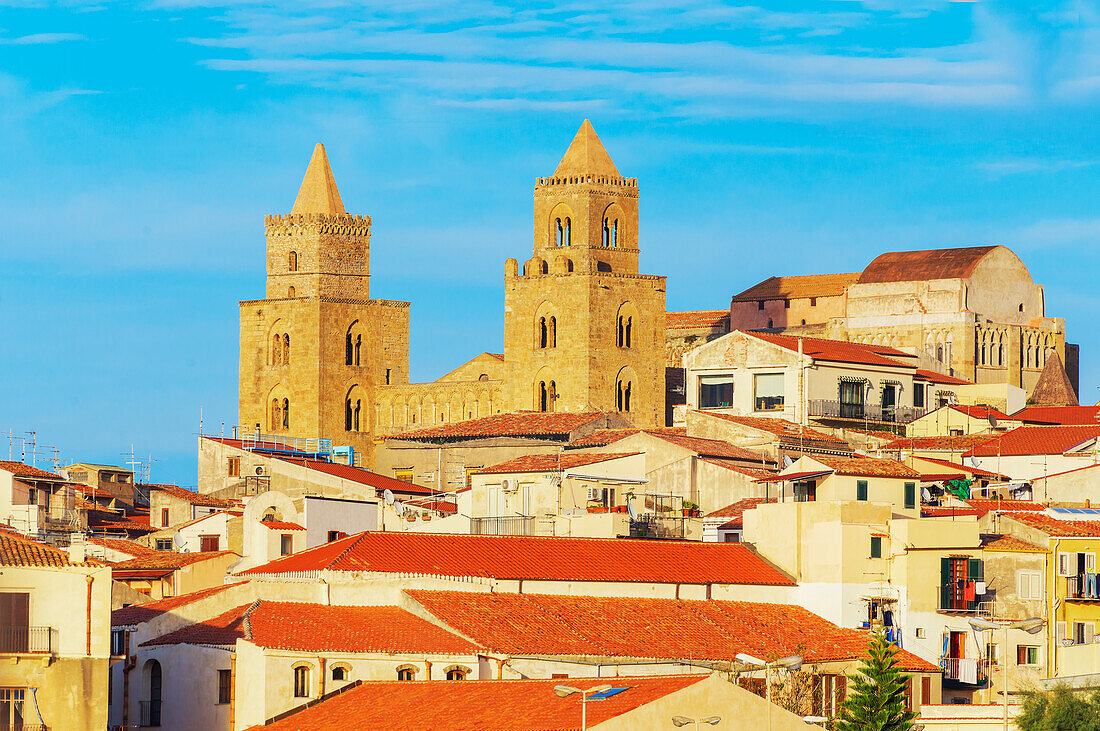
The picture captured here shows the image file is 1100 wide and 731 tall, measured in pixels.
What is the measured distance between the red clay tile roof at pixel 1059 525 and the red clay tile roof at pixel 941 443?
1507 centimetres

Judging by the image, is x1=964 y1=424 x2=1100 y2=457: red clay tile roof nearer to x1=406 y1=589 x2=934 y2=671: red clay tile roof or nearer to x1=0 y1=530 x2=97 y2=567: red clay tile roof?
x1=406 y1=589 x2=934 y2=671: red clay tile roof

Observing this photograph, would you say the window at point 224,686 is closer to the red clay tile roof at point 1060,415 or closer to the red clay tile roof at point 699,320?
the red clay tile roof at point 1060,415

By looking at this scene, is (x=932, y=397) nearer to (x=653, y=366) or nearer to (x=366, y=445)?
(x=653, y=366)

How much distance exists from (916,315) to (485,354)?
730 inches

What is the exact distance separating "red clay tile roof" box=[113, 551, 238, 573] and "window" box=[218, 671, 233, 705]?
13.1 m

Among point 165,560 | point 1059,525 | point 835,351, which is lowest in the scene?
point 165,560

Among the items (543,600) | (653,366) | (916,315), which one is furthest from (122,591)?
(916,315)

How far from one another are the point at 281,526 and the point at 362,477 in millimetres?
18015

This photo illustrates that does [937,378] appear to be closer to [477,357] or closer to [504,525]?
[477,357]

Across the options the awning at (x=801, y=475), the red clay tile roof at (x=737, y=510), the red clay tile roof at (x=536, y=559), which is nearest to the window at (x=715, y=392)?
the red clay tile roof at (x=737, y=510)

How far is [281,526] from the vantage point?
61062mm

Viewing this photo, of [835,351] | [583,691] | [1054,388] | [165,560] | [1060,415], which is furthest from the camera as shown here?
[1054,388]

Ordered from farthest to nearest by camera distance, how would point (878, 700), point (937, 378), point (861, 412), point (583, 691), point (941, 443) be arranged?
point (937, 378)
point (861, 412)
point (941, 443)
point (878, 700)
point (583, 691)

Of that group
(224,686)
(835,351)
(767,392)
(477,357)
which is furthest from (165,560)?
(477,357)
